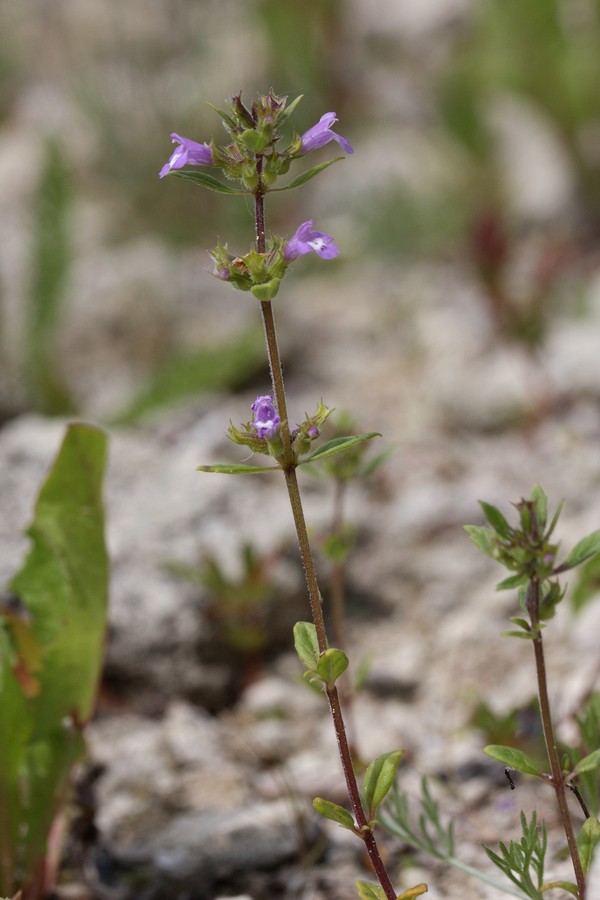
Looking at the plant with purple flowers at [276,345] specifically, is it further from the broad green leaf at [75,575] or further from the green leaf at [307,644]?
the broad green leaf at [75,575]

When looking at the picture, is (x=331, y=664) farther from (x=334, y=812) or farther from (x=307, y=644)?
(x=334, y=812)

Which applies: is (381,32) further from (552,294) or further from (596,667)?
(596,667)

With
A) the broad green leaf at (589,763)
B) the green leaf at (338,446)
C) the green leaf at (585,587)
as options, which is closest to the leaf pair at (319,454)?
the green leaf at (338,446)

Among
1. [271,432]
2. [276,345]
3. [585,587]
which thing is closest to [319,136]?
[276,345]

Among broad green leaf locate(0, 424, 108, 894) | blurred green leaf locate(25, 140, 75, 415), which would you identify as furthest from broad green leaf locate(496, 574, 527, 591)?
blurred green leaf locate(25, 140, 75, 415)

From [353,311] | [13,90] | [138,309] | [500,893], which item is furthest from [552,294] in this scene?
[13,90]

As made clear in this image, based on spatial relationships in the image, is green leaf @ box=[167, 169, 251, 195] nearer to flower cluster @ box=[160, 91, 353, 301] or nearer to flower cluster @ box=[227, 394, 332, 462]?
flower cluster @ box=[160, 91, 353, 301]

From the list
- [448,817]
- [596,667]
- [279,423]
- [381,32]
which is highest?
[381,32]
